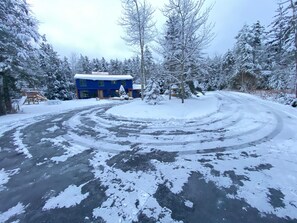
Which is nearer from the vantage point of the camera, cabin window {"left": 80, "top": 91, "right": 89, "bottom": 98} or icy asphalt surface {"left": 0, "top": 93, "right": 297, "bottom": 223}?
icy asphalt surface {"left": 0, "top": 93, "right": 297, "bottom": 223}

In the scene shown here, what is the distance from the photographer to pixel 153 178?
3.47m

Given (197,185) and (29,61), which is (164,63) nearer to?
(29,61)

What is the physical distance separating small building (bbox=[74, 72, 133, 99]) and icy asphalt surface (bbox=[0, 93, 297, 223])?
27216 millimetres

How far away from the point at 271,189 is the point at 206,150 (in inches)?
75.1

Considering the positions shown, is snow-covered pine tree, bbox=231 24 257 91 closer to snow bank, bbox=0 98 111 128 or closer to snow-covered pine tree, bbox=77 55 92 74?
snow bank, bbox=0 98 111 128

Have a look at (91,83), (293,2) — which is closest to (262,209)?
(293,2)

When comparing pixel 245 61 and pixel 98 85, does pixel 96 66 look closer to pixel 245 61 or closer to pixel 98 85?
pixel 98 85

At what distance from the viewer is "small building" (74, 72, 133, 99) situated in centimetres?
3173

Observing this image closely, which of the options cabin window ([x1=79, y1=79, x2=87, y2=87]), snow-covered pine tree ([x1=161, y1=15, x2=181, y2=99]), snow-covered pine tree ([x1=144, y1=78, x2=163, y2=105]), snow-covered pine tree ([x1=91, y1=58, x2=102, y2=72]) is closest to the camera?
snow-covered pine tree ([x1=144, y1=78, x2=163, y2=105])

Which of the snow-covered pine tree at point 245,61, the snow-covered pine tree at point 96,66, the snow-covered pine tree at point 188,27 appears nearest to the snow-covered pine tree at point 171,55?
the snow-covered pine tree at point 188,27

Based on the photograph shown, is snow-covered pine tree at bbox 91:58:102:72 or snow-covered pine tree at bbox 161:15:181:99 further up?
snow-covered pine tree at bbox 91:58:102:72

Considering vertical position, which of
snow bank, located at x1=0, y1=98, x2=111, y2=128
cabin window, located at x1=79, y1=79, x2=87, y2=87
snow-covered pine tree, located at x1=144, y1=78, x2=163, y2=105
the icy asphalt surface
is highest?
cabin window, located at x1=79, y1=79, x2=87, y2=87

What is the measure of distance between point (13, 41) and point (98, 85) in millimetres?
21939

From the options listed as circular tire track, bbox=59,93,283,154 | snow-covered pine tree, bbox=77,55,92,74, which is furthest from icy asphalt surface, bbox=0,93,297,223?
snow-covered pine tree, bbox=77,55,92,74
